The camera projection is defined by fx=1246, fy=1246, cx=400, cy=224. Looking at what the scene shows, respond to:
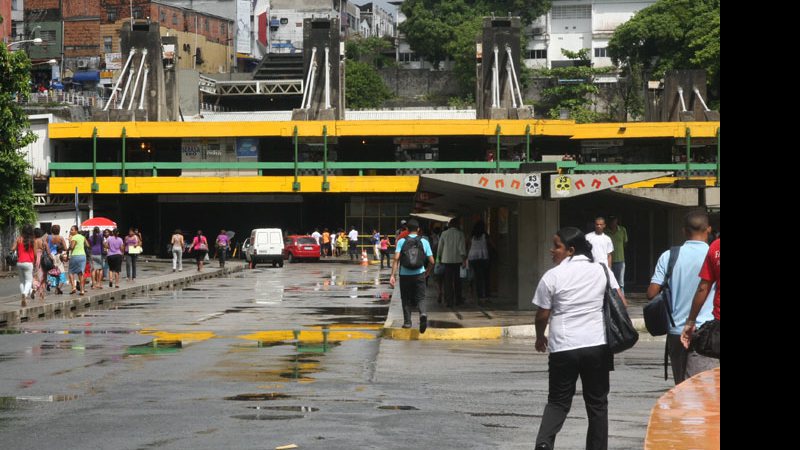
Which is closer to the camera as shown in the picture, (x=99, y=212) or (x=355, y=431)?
→ (x=355, y=431)

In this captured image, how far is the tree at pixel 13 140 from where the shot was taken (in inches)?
1676

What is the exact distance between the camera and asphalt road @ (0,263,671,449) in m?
9.50

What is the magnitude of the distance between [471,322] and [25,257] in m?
9.30

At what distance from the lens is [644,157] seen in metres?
69.1

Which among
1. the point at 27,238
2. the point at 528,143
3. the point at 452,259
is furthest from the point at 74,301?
the point at 528,143

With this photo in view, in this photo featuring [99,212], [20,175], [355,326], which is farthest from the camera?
[99,212]

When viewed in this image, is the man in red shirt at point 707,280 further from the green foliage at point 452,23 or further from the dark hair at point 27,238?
the green foliage at point 452,23

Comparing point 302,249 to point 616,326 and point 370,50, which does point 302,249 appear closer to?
point 616,326

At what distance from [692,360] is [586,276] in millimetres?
1345

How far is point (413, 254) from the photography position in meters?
18.7

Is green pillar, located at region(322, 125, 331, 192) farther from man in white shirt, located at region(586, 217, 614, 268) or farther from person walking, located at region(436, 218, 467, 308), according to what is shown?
man in white shirt, located at region(586, 217, 614, 268)

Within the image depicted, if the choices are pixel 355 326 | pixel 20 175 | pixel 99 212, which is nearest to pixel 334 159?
pixel 99 212
